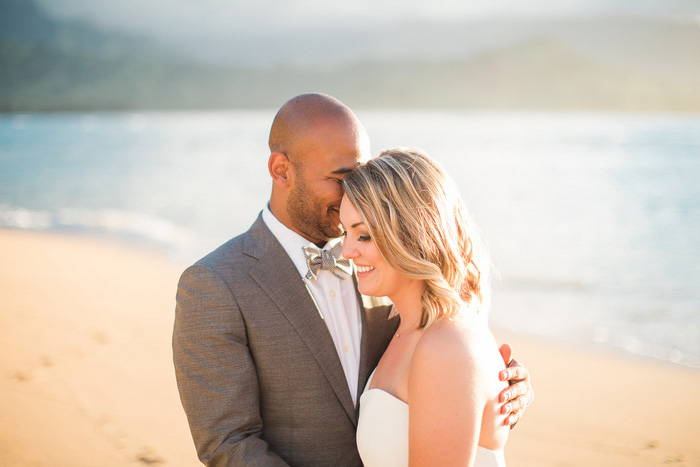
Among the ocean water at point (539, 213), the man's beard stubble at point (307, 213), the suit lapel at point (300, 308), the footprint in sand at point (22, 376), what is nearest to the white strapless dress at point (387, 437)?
the suit lapel at point (300, 308)

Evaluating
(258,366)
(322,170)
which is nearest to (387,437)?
(258,366)

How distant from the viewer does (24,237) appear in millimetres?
13273

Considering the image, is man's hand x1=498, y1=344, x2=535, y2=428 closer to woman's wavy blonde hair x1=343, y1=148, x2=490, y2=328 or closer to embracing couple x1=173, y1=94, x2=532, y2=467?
embracing couple x1=173, y1=94, x2=532, y2=467

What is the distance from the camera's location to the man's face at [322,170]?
270cm

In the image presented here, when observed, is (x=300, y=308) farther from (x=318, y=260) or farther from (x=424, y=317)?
(x=424, y=317)

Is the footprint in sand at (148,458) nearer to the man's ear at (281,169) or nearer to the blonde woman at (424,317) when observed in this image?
the blonde woman at (424,317)

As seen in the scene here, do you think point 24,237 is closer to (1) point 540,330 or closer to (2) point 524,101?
(1) point 540,330

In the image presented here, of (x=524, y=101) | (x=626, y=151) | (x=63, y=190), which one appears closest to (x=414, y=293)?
(x=63, y=190)

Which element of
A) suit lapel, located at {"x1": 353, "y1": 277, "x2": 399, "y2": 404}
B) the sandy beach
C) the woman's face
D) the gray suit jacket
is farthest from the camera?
the sandy beach

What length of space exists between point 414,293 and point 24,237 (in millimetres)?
13089

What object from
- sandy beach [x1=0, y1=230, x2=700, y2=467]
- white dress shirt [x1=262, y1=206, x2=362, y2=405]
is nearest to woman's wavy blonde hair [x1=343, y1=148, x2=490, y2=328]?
white dress shirt [x1=262, y1=206, x2=362, y2=405]

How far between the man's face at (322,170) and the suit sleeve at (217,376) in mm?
531

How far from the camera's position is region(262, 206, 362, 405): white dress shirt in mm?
2709

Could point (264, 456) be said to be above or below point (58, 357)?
above
